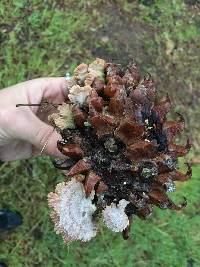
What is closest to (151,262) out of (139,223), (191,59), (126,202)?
(139,223)

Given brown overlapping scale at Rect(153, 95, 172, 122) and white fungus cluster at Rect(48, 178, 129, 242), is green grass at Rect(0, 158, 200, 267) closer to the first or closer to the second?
white fungus cluster at Rect(48, 178, 129, 242)

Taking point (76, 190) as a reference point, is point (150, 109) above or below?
above

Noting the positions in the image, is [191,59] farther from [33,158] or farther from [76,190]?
[76,190]

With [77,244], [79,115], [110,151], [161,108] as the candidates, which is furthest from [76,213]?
[77,244]

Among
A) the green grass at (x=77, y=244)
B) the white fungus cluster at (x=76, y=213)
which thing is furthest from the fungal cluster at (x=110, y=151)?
the green grass at (x=77, y=244)

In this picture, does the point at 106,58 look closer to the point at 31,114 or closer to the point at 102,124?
the point at 31,114
